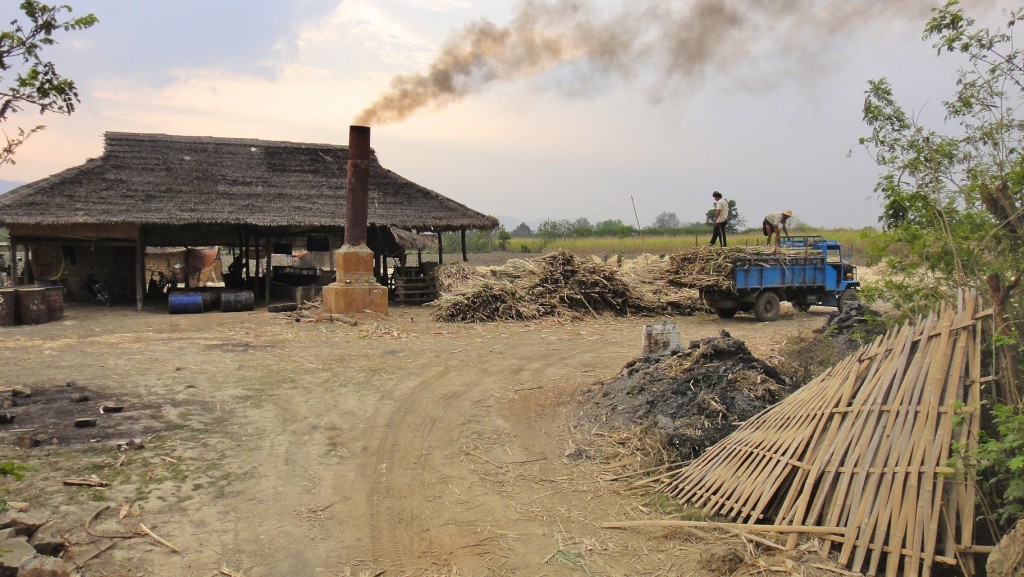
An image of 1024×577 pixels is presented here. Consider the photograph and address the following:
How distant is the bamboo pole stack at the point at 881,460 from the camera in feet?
12.8

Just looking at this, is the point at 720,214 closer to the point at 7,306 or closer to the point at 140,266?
the point at 140,266

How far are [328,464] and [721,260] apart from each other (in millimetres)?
11675

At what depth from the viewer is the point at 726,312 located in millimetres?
16500

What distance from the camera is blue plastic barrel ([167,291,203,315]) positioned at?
57.6 feet

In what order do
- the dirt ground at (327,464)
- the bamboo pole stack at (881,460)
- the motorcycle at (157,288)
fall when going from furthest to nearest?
the motorcycle at (157,288)
the dirt ground at (327,464)
the bamboo pole stack at (881,460)

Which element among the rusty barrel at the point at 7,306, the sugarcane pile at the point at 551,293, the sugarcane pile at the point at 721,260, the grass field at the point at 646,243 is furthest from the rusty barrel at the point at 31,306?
the grass field at the point at 646,243

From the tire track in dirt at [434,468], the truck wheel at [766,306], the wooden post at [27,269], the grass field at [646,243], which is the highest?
the grass field at [646,243]

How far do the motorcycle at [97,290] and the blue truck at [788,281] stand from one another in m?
16.6

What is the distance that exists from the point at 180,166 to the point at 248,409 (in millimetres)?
15035

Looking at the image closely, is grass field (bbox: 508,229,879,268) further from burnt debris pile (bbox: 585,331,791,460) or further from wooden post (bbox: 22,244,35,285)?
burnt debris pile (bbox: 585,331,791,460)

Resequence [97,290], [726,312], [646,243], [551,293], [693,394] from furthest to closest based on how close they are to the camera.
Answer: [646,243] → [97,290] → [551,293] → [726,312] → [693,394]

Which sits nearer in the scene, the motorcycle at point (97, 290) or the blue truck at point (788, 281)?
the blue truck at point (788, 281)

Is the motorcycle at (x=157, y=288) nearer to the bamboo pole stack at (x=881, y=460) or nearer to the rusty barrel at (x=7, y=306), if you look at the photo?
the rusty barrel at (x=7, y=306)

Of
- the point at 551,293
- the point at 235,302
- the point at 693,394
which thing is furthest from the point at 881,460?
the point at 235,302
